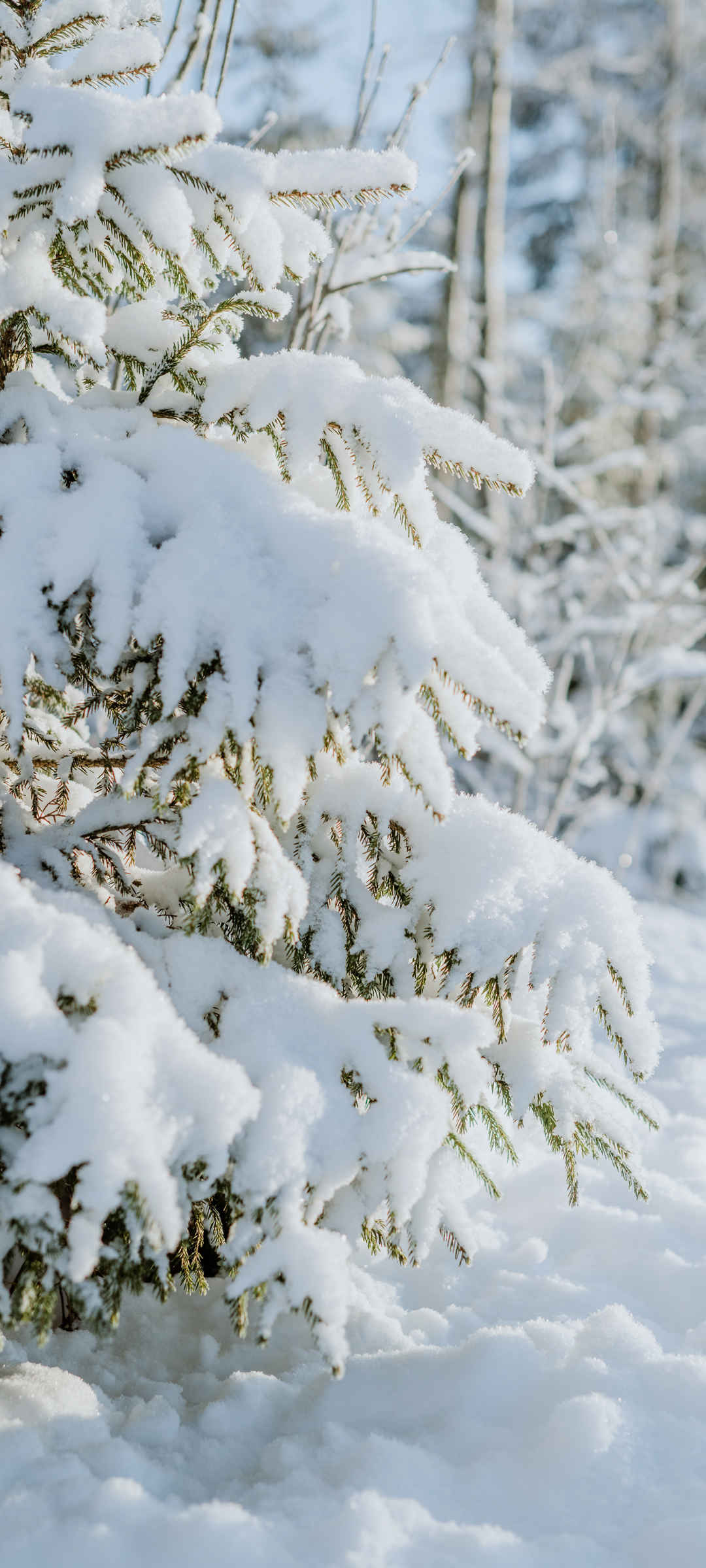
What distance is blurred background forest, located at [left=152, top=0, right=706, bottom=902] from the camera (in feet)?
15.2

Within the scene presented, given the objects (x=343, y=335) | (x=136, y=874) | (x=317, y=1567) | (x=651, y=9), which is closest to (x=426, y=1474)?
(x=317, y=1567)

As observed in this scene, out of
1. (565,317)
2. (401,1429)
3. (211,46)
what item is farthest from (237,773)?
(565,317)

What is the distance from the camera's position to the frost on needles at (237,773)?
132cm

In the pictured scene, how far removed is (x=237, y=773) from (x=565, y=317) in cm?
1175

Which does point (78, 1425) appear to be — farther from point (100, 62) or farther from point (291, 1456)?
point (100, 62)

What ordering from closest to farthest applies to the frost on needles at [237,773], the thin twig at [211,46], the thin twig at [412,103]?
the frost on needles at [237,773], the thin twig at [211,46], the thin twig at [412,103]

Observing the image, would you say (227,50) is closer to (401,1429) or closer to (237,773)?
(237,773)

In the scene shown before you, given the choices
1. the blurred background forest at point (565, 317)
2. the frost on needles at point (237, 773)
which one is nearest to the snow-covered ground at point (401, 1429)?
the frost on needles at point (237, 773)

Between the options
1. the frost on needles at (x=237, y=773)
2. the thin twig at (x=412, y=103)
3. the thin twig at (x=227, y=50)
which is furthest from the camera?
the thin twig at (x=412, y=103)

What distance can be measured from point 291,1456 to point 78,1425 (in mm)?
345

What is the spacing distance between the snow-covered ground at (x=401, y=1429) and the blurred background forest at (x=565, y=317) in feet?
7.79

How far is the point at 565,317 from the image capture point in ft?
37.5

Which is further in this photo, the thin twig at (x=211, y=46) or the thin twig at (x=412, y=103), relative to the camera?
the thin twig at (x=412, y=103)

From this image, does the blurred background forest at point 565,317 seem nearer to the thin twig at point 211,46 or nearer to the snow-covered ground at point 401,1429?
the thin twig at point 211,46
